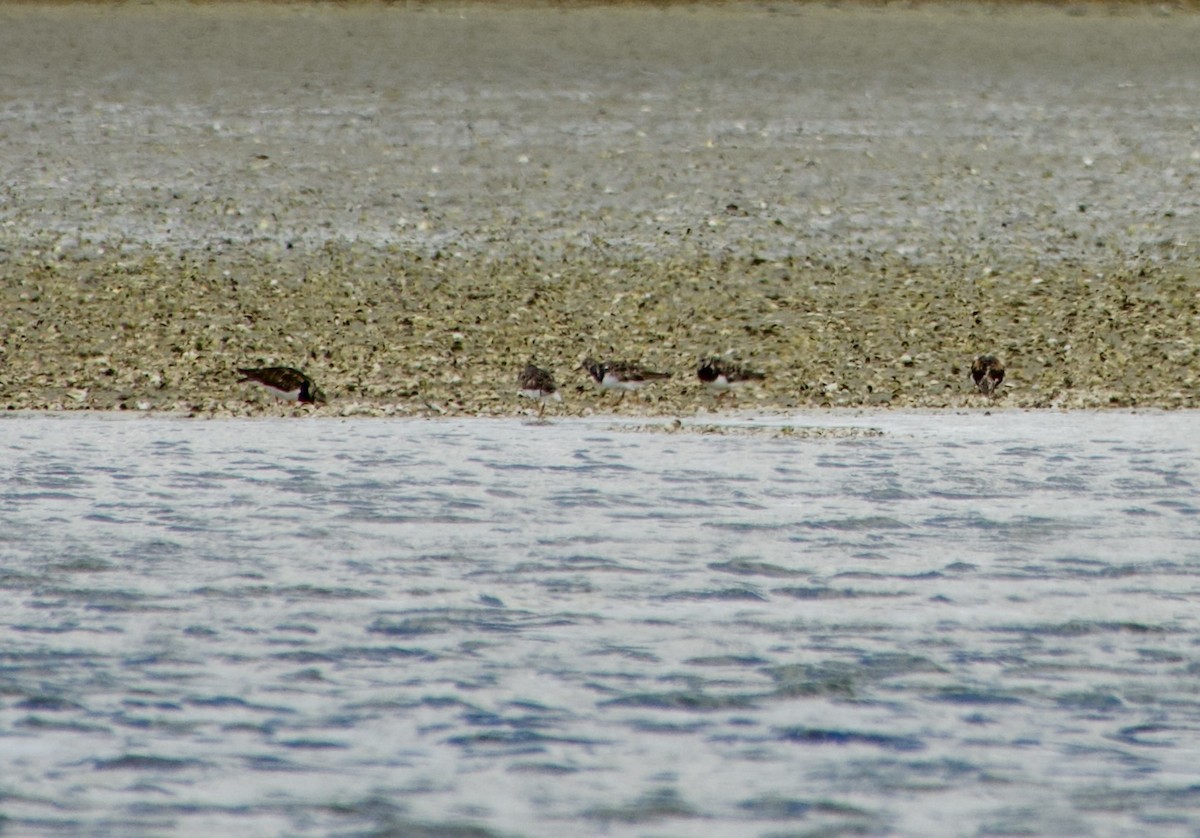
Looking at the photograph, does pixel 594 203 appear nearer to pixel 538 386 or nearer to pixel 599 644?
pixel 538 386

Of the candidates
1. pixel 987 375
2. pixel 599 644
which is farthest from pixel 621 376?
pixel 599 644

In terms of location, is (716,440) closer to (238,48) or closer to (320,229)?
(320,229)

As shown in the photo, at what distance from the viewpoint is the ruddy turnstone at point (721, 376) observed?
11.0 m

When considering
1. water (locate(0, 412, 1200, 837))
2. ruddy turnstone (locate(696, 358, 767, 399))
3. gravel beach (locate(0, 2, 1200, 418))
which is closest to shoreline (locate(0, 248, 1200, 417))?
gravel beach (locate(0, 2, 1200, 418))

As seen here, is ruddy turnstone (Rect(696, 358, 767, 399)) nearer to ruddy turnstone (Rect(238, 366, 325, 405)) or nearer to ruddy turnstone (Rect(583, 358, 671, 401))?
ruddy turnstone (Rect(583, 358, 671, 401))

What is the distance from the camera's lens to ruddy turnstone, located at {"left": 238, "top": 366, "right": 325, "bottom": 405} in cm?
1045

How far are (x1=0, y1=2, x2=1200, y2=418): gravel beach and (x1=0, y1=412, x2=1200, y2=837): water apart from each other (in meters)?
3.31

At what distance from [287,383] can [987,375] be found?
13.5 ft

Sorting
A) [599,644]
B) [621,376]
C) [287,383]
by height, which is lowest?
[287,383]

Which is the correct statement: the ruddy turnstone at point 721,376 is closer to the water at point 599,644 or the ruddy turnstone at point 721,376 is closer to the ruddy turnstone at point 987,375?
the ruddy turnstone at point 987,375

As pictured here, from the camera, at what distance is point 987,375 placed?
10.9 m

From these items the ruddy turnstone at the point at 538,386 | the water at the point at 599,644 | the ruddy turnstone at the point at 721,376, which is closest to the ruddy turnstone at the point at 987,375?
the ruddy turnstone at the point at 721,376

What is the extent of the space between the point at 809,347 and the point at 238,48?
12.5 metres

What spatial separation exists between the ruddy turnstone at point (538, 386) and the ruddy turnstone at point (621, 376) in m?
0.35
